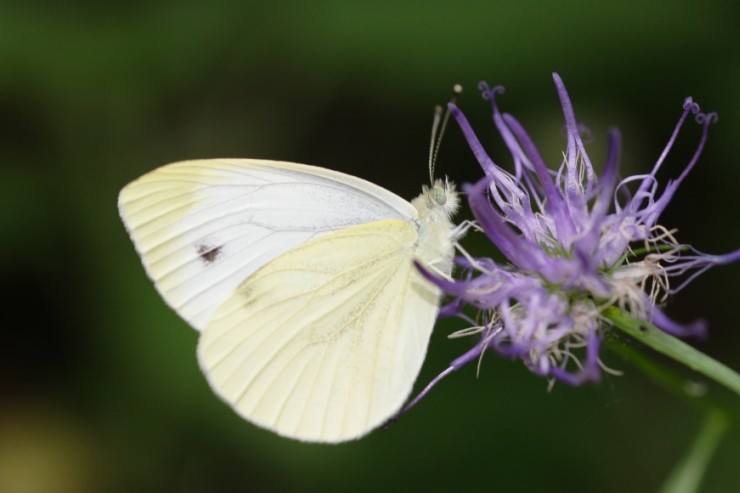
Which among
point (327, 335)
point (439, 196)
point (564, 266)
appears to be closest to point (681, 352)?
point (564, 266)

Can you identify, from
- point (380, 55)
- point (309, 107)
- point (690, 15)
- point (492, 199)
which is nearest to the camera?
point (492, 199)

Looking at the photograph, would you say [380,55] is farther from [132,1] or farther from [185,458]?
[185,458]

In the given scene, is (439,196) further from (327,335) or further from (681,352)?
(681,352)

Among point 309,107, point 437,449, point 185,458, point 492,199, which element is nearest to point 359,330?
point 492,199

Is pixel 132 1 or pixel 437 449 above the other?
pixel 132 1

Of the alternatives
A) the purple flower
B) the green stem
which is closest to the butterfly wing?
the purple flower

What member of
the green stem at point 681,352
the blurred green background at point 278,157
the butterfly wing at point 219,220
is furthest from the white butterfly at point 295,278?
the blurred green background at point 278,157

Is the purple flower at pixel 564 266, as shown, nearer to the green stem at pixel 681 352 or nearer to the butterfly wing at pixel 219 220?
the green stem at pixel 681 352
